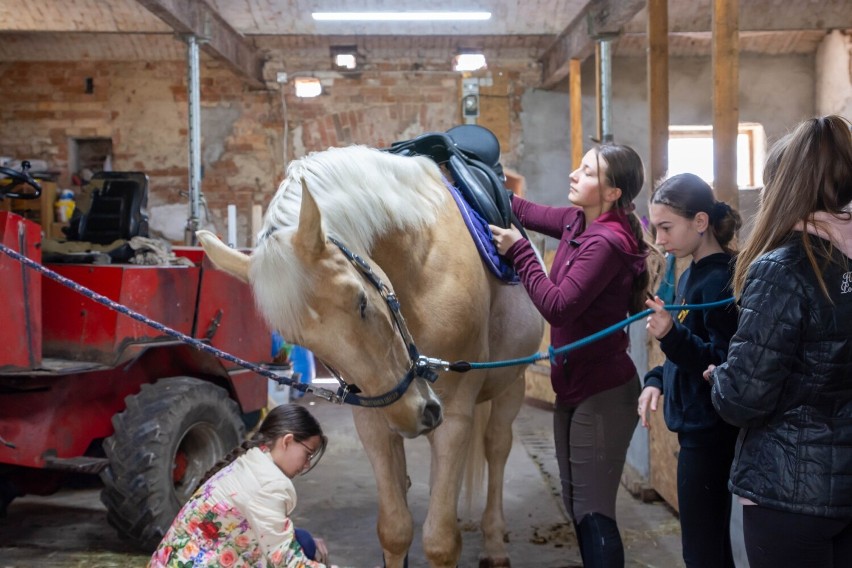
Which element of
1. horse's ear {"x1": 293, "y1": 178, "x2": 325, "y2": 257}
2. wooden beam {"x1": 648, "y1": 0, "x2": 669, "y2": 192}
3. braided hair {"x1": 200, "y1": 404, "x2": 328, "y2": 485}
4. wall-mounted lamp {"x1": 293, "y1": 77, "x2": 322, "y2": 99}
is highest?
wall-mounted lamp {"x1": 293, "y1": 77, "x2": 322, "y2": 99}

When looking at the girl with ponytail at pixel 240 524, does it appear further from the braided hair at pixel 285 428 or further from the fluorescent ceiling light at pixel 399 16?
the fluorescent ceiling light at pixel 399 16

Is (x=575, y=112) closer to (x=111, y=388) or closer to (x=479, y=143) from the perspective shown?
(x=479, y=143)

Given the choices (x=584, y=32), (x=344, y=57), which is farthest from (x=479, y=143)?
(x=344, y=57)

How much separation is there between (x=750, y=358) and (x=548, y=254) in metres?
5.89

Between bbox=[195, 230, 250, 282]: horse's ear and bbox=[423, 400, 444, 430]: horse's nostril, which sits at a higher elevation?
bbox=[195, 230, 250, 282]: horse's ear

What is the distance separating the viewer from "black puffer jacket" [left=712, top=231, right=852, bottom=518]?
1.53 metres

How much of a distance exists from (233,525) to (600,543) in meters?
1.02

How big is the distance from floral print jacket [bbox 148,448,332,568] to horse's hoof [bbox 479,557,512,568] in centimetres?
147

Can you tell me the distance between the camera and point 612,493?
93.5 inches

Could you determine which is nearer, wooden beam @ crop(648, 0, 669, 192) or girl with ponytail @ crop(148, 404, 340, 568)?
girl with ponytail @ crop(148, 404, 340, 568)

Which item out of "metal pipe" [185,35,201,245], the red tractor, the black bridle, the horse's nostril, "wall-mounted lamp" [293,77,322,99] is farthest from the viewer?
"wall-mounted lamp" [293,77,322,99]

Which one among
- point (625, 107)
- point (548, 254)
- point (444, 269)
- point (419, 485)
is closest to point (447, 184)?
point (444, 269)

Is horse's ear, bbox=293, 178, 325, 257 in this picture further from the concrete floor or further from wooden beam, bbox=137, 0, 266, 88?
wooden beam, bbox=137, 0, 266, 88

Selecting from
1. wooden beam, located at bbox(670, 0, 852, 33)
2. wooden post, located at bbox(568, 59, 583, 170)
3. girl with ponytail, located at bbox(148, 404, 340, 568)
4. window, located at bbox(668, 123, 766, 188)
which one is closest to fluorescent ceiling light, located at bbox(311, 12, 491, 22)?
wooden post, located at bbox(568, 59, 583, 170)
